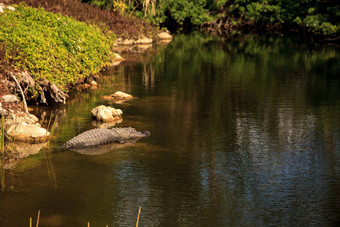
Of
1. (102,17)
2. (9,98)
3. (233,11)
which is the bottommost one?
(9,98)

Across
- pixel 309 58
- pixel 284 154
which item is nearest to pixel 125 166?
pixel 284 154

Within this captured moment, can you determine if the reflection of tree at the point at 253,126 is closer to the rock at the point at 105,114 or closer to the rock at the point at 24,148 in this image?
the rock at the point at 105,114

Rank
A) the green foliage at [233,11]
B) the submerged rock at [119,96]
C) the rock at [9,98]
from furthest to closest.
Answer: the green foliage at [233,11] → the submerged rock at [119,96] → the rock at [9,98]

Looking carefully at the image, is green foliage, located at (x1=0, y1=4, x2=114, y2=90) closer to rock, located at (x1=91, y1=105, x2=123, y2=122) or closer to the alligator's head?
rock, located at (x1=91, y1=105, x2=123, y2=122)

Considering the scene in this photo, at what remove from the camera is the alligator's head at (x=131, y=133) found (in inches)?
504

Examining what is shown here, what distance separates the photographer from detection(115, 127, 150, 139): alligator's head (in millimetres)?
12805

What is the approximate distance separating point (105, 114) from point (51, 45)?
3.03 metres

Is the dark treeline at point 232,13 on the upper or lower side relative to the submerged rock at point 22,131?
upper

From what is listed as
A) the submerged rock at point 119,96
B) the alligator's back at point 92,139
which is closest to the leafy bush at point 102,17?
the submerged rock at point 119,96

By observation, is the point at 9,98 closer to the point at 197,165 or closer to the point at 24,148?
the point at 24,148

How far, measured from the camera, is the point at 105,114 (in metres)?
14.6

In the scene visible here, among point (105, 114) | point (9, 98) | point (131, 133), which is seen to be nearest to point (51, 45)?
point (105, 114)

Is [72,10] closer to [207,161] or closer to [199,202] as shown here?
[207,161]

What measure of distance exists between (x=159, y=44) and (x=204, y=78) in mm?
16057
